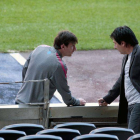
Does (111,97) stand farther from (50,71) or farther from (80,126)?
(80,126)

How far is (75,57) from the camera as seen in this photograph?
13.2 meters

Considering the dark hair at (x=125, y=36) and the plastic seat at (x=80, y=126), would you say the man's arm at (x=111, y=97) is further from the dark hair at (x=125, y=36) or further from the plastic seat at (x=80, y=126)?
the plastic seat at (x=80, y=126)

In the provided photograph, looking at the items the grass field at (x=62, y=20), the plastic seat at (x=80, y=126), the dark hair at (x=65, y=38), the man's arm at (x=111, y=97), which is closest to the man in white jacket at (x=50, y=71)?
the dark hair at (x=65, y=38)

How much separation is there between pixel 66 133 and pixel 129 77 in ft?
4.89

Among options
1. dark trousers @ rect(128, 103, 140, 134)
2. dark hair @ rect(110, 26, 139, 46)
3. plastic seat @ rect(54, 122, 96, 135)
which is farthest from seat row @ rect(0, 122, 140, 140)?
dark hair @ rect(110, 26, 139, 46)

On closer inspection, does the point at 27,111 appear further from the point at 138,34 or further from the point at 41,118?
the point at 138,34

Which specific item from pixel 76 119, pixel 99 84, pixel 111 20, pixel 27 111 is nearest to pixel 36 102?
pixel 27 111

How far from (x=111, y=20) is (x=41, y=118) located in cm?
1322

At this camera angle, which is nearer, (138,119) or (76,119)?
(138,119)

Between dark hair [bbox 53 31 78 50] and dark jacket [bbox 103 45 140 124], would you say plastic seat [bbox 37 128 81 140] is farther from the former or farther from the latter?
dark hair [bbox 53 31 78 50]

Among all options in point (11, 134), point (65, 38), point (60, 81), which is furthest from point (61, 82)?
point (11, 134)

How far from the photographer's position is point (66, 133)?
3.89 metres

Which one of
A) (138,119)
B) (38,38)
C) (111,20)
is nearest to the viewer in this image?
(138,119)

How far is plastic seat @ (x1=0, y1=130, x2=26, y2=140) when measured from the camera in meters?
3.81
